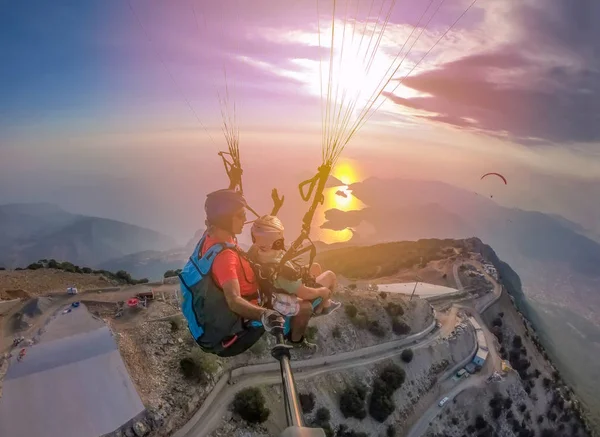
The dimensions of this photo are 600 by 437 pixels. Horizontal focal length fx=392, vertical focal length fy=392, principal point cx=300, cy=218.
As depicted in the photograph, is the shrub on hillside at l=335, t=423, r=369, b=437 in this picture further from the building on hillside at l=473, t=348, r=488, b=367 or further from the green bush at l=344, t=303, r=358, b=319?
the building on hillside at l=473, t=348, r=488, b=367

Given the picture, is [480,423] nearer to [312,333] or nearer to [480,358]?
[480,358]

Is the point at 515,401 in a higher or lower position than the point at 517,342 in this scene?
higher

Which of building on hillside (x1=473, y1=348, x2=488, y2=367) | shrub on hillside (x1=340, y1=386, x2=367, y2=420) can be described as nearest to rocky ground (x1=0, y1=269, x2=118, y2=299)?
shrub on hillside (x1=340, y1=386, x2=367, y2=420)

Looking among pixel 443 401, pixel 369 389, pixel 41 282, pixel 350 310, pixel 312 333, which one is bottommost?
pixel 443 401

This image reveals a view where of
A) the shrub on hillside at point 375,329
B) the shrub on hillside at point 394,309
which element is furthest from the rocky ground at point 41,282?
the shrub on hillside at point 394,309

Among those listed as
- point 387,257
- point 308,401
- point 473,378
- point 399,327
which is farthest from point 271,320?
point 387,257

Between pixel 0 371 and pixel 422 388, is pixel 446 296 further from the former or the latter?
pixel 0 371
